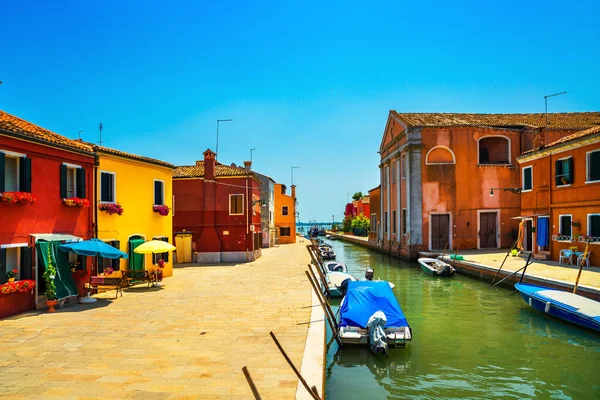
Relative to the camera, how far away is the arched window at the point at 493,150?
3394 cm

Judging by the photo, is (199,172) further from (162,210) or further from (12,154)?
(12,154)

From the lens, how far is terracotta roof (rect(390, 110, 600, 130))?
3341 centimetres

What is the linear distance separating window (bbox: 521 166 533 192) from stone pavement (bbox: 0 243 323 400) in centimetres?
1713

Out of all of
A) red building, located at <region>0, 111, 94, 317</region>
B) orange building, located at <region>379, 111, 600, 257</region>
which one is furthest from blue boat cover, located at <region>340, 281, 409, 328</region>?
orange building, located at <region>379, 111, 600, 257</region>

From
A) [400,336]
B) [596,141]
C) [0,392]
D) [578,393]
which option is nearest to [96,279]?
[0,392]

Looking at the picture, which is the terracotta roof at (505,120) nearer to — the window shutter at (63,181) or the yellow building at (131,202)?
the yellow building at (131,202)

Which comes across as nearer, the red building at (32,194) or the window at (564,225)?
the red building at (32,194)

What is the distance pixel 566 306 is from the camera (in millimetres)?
12625

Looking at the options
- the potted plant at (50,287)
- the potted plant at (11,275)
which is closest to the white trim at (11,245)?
the potted plant at (11,275)

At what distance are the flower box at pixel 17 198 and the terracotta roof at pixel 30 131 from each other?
1.65 meters

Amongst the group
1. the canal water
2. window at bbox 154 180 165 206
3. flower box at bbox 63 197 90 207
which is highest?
window at bbox 154 180 165 206

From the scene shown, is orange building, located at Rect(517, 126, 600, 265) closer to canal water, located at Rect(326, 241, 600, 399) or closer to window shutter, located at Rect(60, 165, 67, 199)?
canal water, located at Rect(326, 241, 600, 399)

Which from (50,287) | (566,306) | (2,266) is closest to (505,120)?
(566,306)

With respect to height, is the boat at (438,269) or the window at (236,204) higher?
the window at (236,204)
